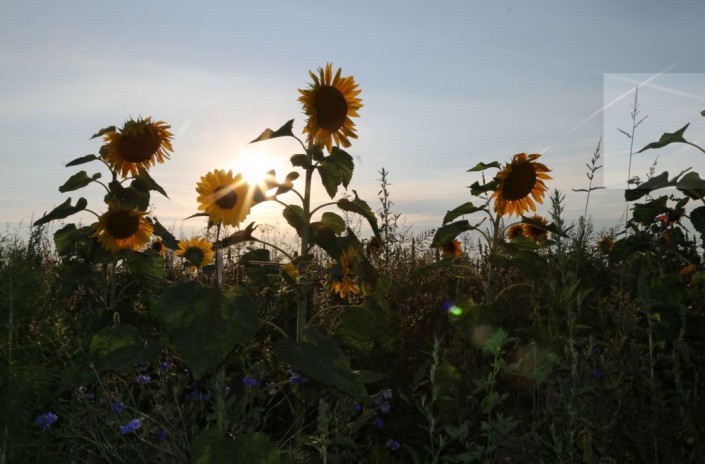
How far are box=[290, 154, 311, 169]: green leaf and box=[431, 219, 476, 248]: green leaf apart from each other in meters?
1.01

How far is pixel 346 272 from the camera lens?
3488 mm

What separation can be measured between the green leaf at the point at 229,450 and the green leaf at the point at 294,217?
1121mm

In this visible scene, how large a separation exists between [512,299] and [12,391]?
361cm

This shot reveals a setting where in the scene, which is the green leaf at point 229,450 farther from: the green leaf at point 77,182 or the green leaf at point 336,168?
the green leaf at point 77,182

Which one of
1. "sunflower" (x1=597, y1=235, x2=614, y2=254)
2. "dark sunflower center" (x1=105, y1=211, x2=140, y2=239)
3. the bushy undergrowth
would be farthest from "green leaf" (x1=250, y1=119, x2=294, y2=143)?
"sunflower" (x1=597, y1=235, x2=614, y2=254)

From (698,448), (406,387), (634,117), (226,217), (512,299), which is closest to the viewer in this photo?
(698,448)

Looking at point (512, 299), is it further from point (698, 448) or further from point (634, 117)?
point (634, 117)

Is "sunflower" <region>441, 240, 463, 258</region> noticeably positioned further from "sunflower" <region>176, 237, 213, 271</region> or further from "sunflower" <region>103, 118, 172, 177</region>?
"sunflower" <region>103, 118, 172, 177</region>

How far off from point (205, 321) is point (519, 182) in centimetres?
229

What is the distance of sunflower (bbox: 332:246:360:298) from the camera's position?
3.38m

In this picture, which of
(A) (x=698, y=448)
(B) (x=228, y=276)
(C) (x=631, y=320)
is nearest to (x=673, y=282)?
(C) (x=631, y=320)

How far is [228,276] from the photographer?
5988 mm

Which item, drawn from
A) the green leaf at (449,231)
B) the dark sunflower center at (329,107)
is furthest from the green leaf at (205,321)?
the green leaf at (449,231)

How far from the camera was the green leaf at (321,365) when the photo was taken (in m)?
2.74
